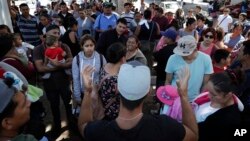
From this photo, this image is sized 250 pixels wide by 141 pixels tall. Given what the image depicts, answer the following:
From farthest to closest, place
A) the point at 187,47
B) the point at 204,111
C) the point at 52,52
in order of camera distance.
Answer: the point at 52,52
the point at 187,47
the point at 204,111

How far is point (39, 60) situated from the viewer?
14.6 feet

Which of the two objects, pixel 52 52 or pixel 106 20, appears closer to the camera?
pixel 52 52

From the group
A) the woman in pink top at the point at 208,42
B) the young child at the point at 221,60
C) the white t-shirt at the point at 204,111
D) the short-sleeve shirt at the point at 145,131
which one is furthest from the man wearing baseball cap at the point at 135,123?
the woman in pink top at the point at 208,42

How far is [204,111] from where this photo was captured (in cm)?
282

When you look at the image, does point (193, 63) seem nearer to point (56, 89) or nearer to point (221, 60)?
point (221, 60)

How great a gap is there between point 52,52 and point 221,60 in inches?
99.0

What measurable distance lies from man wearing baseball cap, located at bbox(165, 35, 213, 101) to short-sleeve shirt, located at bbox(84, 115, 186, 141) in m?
1.86

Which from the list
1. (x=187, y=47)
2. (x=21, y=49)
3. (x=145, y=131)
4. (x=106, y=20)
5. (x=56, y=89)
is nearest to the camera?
(x=145, y=131)

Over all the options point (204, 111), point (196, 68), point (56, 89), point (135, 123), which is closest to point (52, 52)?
point (56, 89)

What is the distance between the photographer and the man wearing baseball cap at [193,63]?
146 inches

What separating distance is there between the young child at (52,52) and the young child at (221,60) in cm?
231

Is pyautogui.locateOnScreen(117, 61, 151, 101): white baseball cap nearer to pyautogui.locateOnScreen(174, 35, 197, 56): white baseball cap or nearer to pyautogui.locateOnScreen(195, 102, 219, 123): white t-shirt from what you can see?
pyautogui.locateOnScreen(195, 102, 219, 123): white t-shirt

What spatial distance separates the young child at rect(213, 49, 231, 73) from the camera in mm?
4434

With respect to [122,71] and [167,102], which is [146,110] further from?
[122,71]
